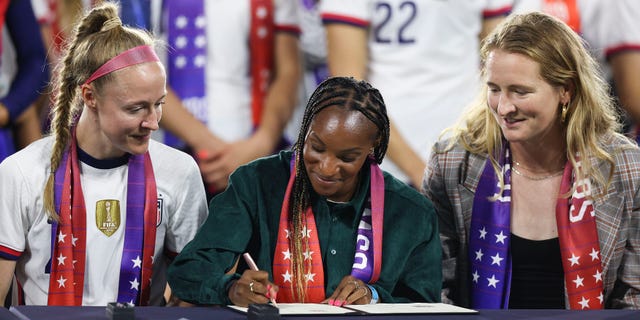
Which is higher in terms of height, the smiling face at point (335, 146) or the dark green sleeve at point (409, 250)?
the smiling face at point (335, 146)

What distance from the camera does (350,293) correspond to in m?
2.17

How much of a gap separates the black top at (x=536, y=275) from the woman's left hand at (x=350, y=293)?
67 centimetres

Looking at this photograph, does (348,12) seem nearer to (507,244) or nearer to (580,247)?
(507,244)

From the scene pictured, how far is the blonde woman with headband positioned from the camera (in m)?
2.65

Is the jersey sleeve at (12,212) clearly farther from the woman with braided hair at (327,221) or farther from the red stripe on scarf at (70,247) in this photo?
the woman with braided hair at (327,221)

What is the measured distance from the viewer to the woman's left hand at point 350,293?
7.07 feet

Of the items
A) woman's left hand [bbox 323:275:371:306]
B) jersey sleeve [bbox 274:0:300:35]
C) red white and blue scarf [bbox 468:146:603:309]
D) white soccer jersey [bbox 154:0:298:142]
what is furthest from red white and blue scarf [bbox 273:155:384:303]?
jersey sleeve [bbox 274:0:300:35]

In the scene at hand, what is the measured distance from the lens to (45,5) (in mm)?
3982

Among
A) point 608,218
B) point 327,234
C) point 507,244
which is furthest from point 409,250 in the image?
point 608,218

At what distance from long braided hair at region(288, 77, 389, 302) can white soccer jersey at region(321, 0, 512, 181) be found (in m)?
1.68

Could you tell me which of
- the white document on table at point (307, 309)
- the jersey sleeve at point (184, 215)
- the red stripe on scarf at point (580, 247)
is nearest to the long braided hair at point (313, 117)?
the white document on table at point (307, 309)

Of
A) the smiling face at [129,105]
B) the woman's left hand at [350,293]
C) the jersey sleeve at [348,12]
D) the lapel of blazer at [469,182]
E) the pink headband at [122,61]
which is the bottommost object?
the woman's left hand at [350,293]

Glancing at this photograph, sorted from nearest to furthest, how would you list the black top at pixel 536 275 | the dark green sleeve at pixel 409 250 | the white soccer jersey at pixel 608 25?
the dark green sleeve at pixel 409 250 → the black top at pixel 536 275 → the white soccer jersey at pixel 608 25

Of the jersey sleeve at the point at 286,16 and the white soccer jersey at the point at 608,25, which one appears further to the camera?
the white soccer jersey at the point at 608,25
